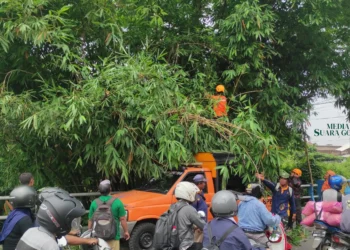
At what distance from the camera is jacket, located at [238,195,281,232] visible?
5.35 metres

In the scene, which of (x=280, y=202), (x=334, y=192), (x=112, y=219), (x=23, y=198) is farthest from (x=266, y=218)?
(x=280, y=202)

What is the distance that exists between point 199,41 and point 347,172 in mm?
10791

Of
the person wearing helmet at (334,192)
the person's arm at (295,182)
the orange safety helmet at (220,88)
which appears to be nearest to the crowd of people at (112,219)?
the person wearing helmet at (334,192)

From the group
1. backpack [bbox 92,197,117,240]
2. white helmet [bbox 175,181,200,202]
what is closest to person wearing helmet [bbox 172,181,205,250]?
white helmet [bbox 175,181,200,202]

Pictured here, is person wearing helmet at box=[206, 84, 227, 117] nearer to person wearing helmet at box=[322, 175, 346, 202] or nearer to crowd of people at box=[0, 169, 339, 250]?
crowd of people at box=[0, 169, 339, 250]

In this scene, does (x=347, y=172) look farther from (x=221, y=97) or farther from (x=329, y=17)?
(x=221, y=97)

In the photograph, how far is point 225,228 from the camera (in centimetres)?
416

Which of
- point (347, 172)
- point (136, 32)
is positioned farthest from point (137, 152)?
point (347, 172)

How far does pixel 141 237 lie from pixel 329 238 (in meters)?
3.26

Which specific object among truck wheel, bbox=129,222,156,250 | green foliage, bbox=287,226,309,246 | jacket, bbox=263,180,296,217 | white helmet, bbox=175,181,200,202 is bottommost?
green foliage, bbox=287,226,309,246

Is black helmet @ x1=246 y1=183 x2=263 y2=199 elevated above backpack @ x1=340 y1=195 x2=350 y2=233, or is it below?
above

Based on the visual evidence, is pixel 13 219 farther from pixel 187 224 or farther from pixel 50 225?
pixel 187 224

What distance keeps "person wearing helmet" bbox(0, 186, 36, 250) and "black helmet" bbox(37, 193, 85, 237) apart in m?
1.40

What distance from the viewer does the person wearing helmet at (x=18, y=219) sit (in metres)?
4.19
